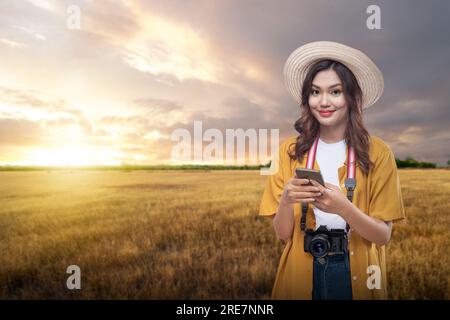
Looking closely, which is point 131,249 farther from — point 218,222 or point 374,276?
point 374,276

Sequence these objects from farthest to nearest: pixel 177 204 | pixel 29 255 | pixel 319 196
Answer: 1. pixel 177 204
2. pixel 29 255
3. pixel 319 196

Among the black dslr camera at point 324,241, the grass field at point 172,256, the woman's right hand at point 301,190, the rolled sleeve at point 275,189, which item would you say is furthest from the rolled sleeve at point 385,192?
the grass field at point 172,256

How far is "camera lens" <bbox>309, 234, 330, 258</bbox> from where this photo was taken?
2406 mm

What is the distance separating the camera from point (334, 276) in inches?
99.5

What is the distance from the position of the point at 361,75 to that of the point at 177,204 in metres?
12.5

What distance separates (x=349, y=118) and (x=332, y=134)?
160 millimetres

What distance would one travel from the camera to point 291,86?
303 cm

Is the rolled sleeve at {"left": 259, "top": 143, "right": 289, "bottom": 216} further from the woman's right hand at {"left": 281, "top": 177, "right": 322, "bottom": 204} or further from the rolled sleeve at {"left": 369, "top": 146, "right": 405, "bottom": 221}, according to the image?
the rolled sleeve at {"left": 369, "top": 146, "right": 405, "bottom": 221}

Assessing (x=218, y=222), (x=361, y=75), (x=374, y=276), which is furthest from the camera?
Result: (x=218, y=222)

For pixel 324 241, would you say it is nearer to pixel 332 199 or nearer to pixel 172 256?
pixel 332 199

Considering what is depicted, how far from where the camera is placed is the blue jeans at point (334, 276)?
250 centimetres

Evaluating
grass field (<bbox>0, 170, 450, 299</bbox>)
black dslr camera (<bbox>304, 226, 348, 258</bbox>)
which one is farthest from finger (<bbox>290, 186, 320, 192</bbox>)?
grass field (<bbox>0, 170, 450, 299</bbox>)

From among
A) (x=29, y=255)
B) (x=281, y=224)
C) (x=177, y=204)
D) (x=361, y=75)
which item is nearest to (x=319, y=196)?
(x=281, y=224)
